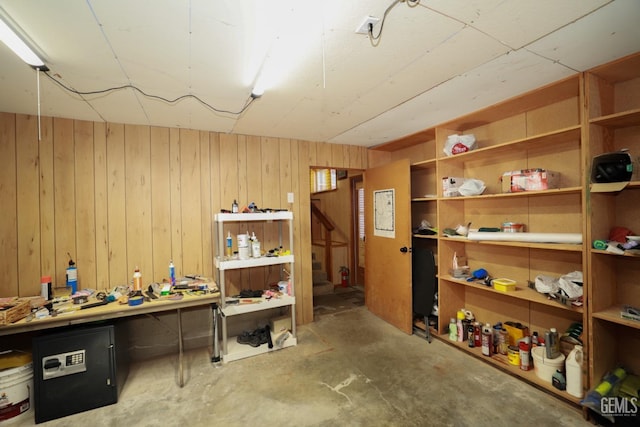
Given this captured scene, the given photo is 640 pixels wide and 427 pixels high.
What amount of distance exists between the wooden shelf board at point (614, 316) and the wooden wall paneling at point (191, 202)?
336 centimetres

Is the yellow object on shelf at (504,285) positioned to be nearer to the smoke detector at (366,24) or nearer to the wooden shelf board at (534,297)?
the wooden shelf board at (534,297)

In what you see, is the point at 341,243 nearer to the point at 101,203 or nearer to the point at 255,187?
the point at 255,187

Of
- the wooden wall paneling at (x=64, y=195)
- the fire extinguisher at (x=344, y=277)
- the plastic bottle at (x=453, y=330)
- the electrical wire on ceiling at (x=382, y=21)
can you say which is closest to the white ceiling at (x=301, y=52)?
the electrical wire on ceiling at (x=382, y=21)

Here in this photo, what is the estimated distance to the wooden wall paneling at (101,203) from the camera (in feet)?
8.60

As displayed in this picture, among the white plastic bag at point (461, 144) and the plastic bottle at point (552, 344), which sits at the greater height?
the white plastic bag at point (461, 144)

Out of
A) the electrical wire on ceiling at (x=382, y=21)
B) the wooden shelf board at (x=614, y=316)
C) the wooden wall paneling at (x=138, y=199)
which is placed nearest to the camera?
the electrical wire on ceiling at (x=382, y=21)

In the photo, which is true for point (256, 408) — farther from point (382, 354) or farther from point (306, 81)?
point (306, 81)

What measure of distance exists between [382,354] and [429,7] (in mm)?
2782

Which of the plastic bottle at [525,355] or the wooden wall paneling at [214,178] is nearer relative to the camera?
the plastic bottle at [525,355]

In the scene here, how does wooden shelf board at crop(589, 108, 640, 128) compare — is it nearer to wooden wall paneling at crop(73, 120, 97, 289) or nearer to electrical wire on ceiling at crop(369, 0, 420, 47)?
electrical wire on ceiling at crop(369, 0, 420, 47)

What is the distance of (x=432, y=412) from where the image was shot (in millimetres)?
1944

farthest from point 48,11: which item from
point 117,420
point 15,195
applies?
point 117,420

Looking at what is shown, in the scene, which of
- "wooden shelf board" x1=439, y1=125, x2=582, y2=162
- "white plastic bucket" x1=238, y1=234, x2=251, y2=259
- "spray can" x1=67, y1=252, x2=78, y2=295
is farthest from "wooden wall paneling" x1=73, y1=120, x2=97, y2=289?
"wooden shelf board" x1=439, y1=125, x2=582, y2=162

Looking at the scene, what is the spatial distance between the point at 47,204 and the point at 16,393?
1485 mm
